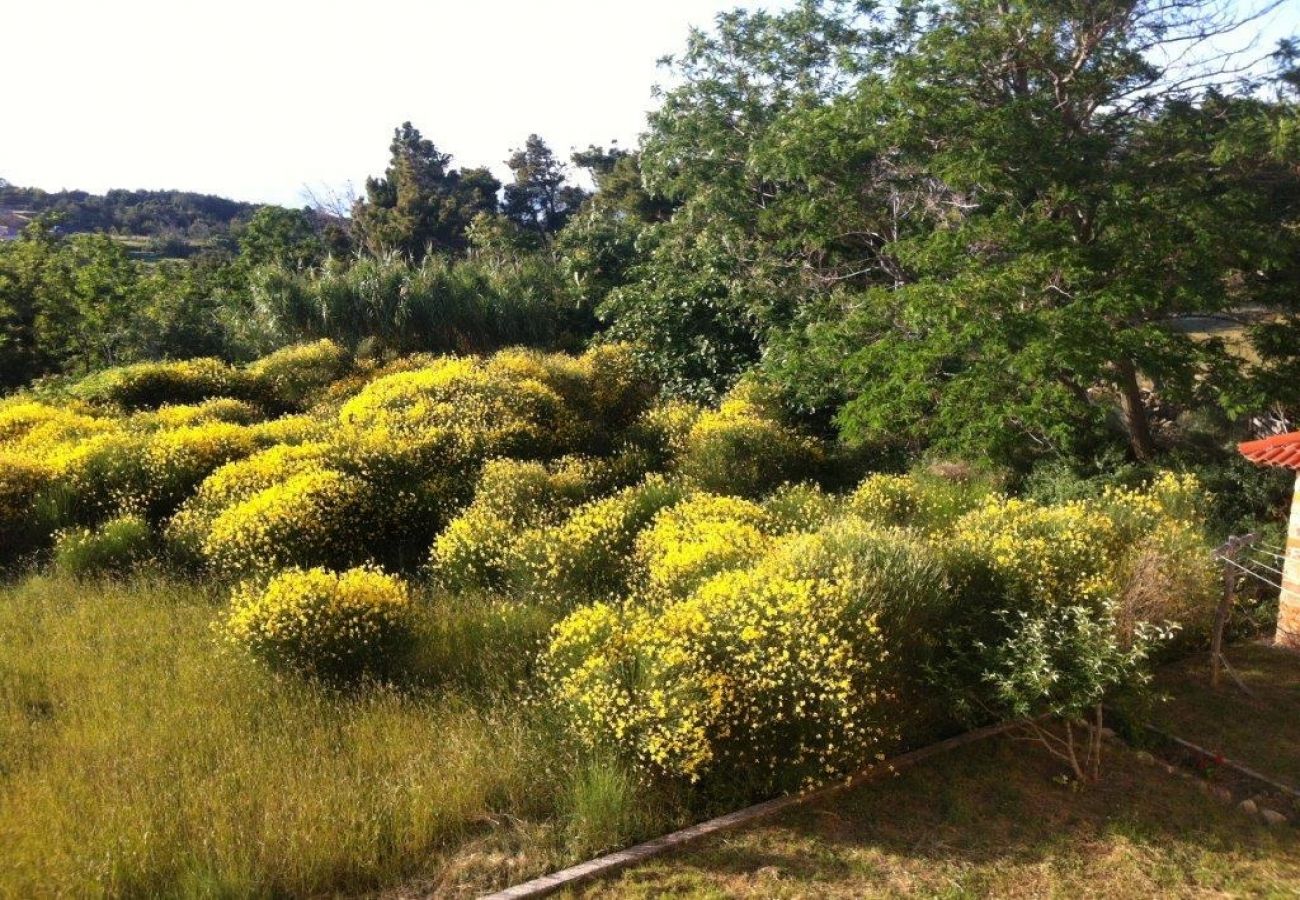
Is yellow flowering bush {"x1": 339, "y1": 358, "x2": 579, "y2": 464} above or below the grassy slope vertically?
above

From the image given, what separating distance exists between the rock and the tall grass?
10.5 feet

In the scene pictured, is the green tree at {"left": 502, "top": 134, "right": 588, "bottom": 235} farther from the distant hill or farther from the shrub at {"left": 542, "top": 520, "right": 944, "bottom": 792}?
the shrub at {"left": 542, "top": 520, "right": 944, "bottom": 792}

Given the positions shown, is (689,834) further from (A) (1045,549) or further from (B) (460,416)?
(B) (460,416)

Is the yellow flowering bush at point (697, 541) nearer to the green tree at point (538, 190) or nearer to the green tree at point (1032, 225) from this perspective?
the green tree at point (1032, 225)

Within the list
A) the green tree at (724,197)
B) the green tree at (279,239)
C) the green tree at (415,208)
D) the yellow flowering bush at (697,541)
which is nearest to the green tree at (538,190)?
the green tree at (415,208)

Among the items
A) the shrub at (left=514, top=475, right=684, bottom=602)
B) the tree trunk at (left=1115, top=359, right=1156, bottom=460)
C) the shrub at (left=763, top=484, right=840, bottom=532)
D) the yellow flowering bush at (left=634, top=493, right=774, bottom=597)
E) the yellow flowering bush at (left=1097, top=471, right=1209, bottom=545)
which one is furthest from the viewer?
the tree trunk at (left=1115, top=359, right=1156, bottom=460)

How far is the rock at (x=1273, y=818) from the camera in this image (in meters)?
4.70

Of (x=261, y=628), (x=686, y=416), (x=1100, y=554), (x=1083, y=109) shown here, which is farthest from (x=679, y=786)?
(x=1083, y=109)

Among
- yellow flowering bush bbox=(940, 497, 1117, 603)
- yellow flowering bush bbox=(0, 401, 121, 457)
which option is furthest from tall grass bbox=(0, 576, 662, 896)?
yellow flowering bush bbox=(0, 401, 121, 457)

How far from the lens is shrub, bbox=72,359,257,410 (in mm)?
12594

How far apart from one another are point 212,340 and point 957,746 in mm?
14477

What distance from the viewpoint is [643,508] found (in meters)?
8.00

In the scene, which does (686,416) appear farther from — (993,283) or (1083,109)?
(1083,109)

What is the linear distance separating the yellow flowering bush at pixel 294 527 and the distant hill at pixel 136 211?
4110cm
